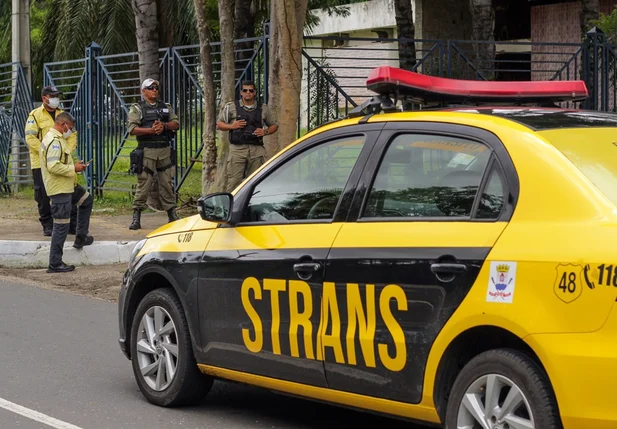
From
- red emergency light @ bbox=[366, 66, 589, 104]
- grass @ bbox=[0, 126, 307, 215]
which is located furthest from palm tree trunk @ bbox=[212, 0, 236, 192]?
red emergency light @ bbox=[366, 66, 589, 104]

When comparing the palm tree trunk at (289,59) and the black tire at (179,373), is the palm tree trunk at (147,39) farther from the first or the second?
the black tire at (179,373)

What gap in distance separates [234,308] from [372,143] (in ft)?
3.87

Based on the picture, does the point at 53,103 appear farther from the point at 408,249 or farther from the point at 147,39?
the point at 408,249

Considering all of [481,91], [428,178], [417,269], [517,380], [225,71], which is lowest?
[517,380]

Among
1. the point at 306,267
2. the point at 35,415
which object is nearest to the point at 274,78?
the point at 35,415

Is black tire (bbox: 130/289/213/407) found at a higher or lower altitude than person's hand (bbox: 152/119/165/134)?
lower

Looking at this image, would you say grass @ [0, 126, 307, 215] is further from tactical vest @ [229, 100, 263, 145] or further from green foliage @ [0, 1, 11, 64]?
green foliage @ [0, 1, 11, 64]

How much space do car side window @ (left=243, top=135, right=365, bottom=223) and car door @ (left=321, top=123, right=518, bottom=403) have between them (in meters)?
0.26

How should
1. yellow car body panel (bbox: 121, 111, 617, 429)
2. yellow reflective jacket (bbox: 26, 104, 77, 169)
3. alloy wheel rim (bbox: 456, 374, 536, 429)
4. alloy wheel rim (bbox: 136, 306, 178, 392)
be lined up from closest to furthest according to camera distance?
yellow car body panel (bbox: 121, 111, 617, 429) < alloy wheel rim (bbox: 456, 374, 536, 429) < alloy wheel rim (bbox: 136, 306, 178, 392) < yellow reflective jacket (bbox: 26, 104, 77, 169)

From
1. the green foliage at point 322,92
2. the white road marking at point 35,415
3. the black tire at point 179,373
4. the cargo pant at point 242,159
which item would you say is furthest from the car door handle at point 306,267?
the green foliage at point 322,92

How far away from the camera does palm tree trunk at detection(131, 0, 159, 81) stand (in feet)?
55.7

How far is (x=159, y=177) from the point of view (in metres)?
14.8

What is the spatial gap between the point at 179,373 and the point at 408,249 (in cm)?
195

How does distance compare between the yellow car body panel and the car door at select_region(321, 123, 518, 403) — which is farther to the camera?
the car door at select_region(321, 123, 518, 403)
